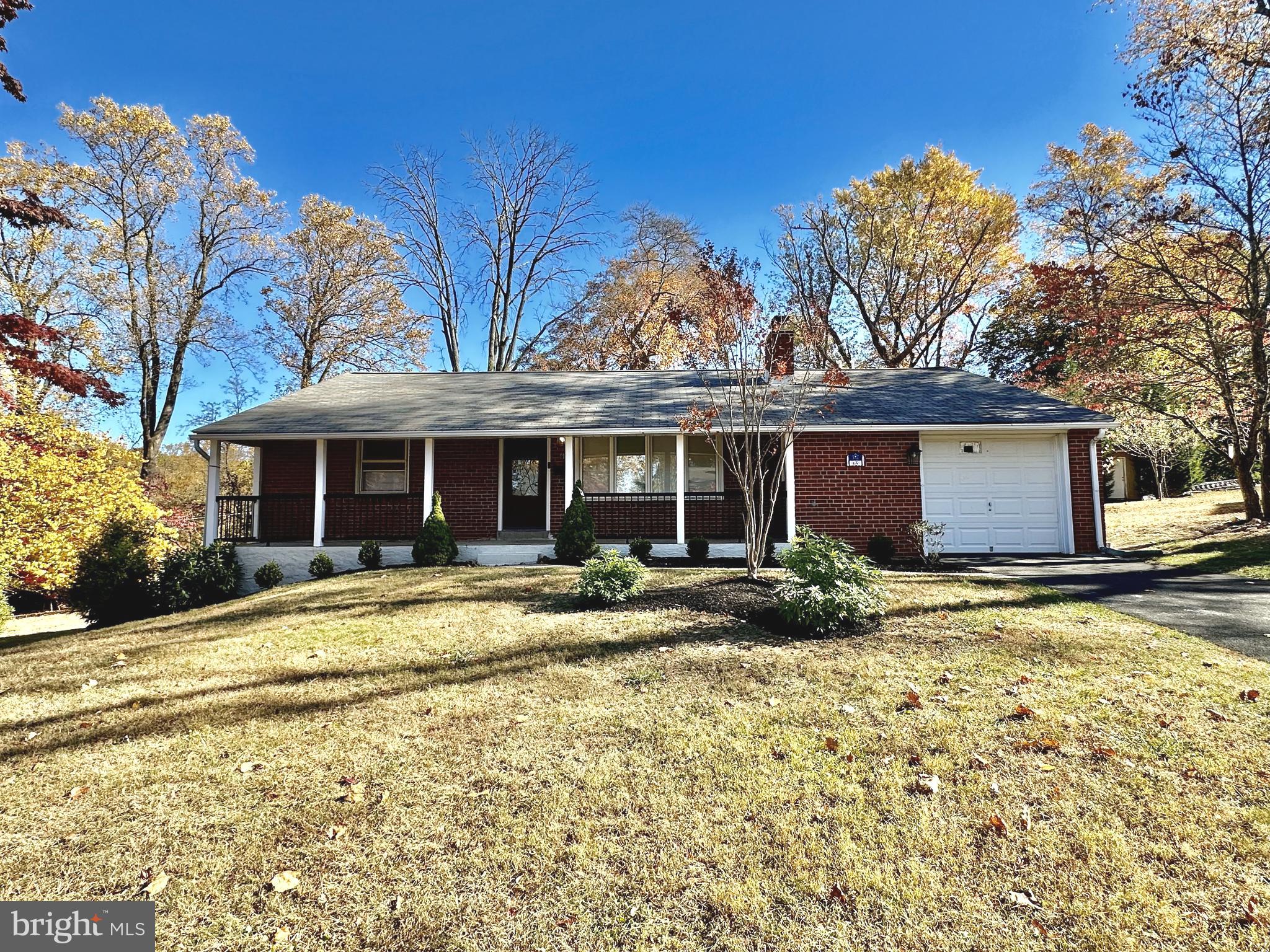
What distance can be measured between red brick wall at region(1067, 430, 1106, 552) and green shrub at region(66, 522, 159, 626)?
1677cm

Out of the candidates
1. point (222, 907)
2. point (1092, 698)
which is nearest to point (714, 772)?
point (222, 907)

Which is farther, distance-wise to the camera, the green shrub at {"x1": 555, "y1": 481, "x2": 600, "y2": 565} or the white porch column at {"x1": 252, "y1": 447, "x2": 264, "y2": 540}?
the white porch column at {"x1": 252, "y1": 447, "x2": 264, "y2": 540}

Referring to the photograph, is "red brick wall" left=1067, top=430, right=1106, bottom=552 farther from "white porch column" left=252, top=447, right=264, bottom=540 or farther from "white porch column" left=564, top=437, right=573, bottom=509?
"white porch column" left=252, top=447, right=264, bottom=540

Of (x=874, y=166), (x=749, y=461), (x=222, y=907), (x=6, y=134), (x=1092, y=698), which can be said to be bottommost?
(x=222, y=907)

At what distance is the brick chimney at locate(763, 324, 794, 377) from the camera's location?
7949 millimetres

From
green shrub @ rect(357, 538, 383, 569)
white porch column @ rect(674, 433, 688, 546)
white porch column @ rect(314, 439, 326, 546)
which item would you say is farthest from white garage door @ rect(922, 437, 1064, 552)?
white porch column @ rect(314, 439, 326, 546)

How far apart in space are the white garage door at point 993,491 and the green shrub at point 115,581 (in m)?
14.1

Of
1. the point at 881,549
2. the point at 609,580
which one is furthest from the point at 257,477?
the point at 881,549

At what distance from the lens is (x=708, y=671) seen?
15.5ft

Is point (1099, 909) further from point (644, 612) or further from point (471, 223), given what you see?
point (471, 223)

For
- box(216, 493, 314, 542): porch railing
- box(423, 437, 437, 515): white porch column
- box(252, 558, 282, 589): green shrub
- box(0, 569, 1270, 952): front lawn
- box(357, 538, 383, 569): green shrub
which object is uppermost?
box(423, 437, 437, 515): white porch column

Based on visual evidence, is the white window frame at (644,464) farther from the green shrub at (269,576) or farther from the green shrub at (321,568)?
the green shrub at (269,576)

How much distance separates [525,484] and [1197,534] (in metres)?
15.6

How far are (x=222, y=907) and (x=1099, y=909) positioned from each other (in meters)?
3.60
